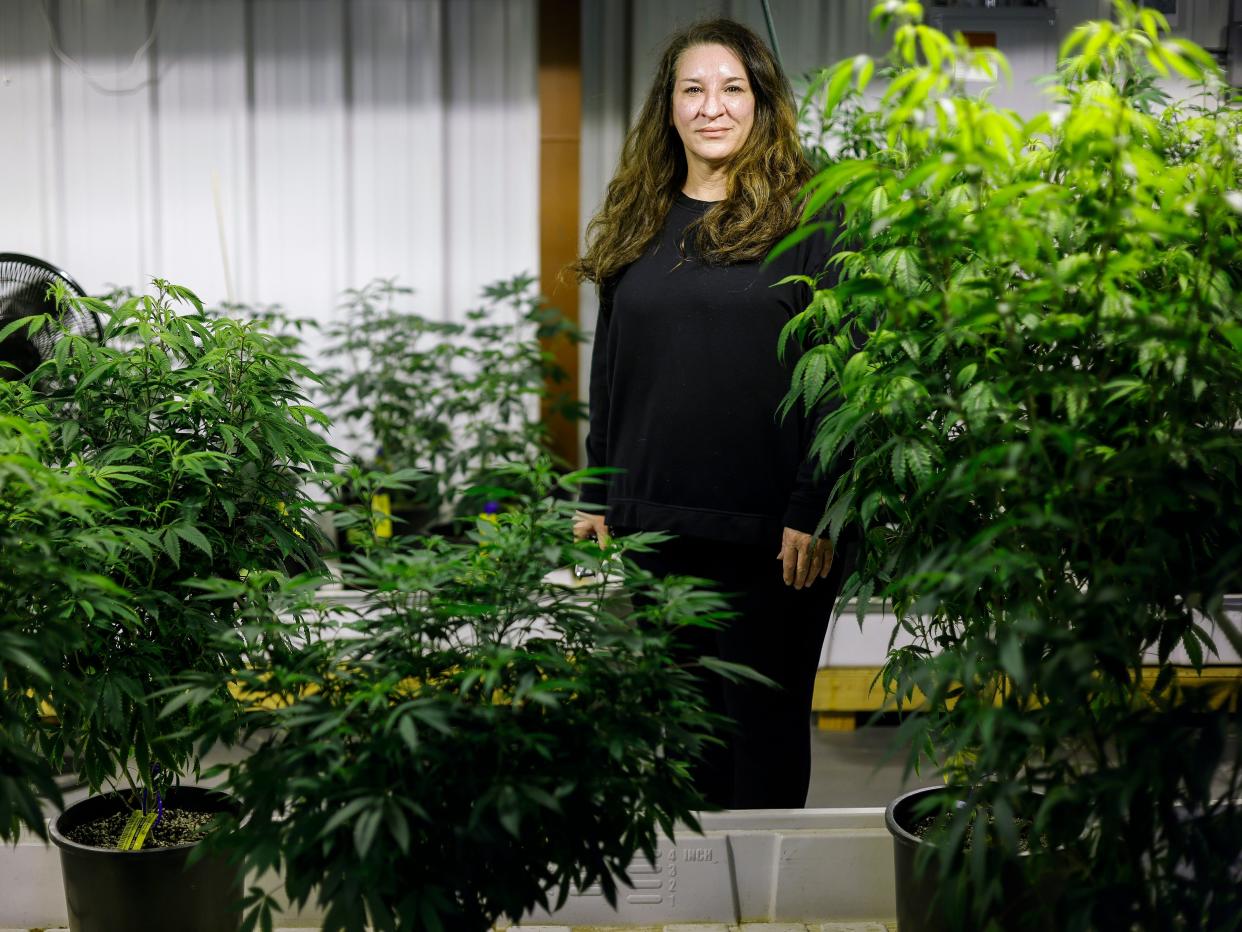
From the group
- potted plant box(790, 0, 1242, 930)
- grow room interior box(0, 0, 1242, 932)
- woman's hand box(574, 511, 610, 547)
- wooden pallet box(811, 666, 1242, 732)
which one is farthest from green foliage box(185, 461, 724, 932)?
wooden pallet box(811, 666, 1242, 732)

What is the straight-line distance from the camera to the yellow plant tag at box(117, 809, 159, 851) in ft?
5.00

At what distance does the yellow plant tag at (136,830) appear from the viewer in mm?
1525

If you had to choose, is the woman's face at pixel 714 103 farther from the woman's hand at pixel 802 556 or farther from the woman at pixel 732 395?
the woman's hand at pixel 802 556

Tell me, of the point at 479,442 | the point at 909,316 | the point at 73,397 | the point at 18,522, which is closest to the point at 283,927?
the point at 18,522

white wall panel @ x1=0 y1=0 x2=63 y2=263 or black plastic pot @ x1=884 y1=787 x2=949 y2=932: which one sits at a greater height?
white wall panel @ x1=0 y1=0 x2=63 y2=263

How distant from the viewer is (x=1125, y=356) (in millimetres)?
1278

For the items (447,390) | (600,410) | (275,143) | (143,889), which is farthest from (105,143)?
(143,889)

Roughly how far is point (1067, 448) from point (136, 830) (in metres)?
1.23

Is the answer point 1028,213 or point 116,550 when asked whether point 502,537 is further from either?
point 1028,213

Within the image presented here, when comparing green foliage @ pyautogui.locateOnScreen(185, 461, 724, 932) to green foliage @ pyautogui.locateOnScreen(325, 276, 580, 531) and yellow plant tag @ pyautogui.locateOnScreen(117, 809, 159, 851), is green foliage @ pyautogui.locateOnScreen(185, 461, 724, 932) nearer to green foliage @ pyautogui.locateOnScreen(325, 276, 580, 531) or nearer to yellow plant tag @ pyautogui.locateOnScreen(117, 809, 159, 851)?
yellow plant tag @ pyautogui.locateOnScreen(117, 809, 159, 851)

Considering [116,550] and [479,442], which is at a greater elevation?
[116,550]

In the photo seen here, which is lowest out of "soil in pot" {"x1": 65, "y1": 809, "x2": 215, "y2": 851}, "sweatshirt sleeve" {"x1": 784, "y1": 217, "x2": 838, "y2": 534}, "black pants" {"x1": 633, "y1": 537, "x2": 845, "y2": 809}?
"soil in pot" {"x1": 65, "y1": 809, "x2": 215, "y2": 851}

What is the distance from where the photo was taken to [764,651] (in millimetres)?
1753

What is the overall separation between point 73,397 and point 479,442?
211 cm
